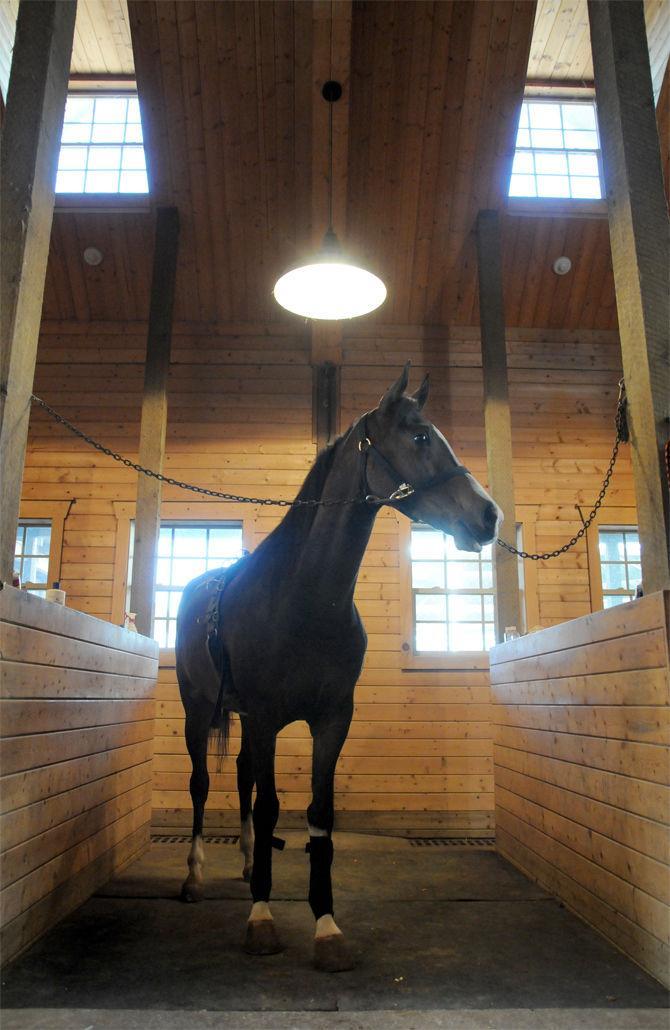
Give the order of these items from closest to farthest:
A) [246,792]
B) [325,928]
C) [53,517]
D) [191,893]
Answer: [325,928] → [191,893] → [246,792] → [53,517]

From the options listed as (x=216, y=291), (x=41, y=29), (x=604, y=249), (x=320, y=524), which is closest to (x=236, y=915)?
(x=320, y=524)

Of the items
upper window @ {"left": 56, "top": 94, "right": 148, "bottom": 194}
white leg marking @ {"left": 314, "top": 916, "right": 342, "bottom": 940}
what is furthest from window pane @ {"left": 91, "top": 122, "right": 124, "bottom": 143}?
white leg marking @ {"left": 314, "top": 916, "right": 342, "bottom": 940}

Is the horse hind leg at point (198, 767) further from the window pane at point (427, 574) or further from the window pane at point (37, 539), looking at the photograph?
the window pane at point (37, 539)

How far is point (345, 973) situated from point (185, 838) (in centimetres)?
316

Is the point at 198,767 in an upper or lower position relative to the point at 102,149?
lower

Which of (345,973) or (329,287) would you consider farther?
(329,287)

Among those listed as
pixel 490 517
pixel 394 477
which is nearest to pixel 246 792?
pixel 394 477

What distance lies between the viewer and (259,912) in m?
2.37

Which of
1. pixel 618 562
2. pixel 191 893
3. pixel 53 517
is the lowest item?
pixel 191 893

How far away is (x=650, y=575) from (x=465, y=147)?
164 inches

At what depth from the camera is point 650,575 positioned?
2.39m

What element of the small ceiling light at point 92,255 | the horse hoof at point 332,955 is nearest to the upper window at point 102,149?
the small ceiling light at point 92,255

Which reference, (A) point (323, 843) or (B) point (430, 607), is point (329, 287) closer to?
(A) point (323, 843)

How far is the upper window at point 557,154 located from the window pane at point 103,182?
3.26m
